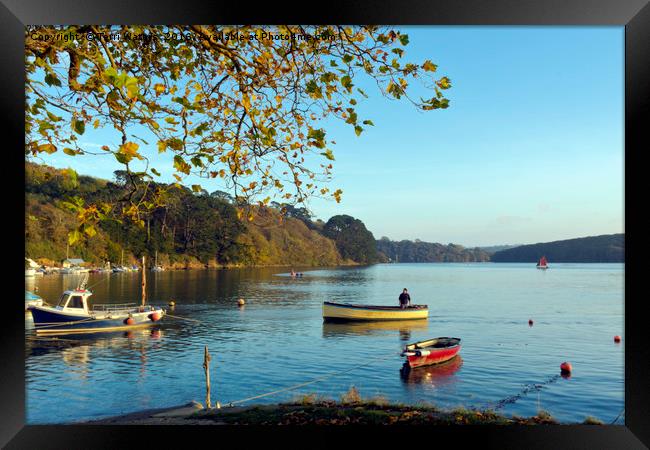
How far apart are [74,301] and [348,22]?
25446mm

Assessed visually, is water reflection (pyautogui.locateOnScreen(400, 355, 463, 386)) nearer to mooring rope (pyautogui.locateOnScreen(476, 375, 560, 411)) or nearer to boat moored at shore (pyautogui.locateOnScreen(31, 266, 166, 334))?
mooring rope (pyautogui.locateOnScreen(476, 375, 560, 411))

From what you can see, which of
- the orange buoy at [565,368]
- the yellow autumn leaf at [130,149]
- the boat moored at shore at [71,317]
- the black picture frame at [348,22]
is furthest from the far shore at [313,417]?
the boat moored at shore at [71,317]

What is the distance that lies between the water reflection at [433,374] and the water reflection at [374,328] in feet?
25.9

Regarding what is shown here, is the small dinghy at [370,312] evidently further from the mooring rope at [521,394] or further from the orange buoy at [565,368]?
the mooring rope at [521,394]

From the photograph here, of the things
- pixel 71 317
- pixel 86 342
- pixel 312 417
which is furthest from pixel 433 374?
pixel 71 317

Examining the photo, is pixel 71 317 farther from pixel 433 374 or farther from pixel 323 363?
pixel 433 374

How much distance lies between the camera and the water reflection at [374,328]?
2966 cm

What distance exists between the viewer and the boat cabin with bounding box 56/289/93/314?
83.7 feet

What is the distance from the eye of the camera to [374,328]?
31391 mm

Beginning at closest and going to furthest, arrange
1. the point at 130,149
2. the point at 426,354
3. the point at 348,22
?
the point at 130,149 < the point at 348,22 < the point at 426,354

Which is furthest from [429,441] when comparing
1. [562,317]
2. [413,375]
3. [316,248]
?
[316,248]

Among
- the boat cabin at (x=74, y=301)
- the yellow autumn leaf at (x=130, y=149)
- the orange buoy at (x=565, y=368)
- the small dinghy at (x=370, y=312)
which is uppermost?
the yellow autumn leaf at (x=130, y=149)

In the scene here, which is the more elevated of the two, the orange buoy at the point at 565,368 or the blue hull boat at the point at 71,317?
the blue hull boat at the point at 71,317
